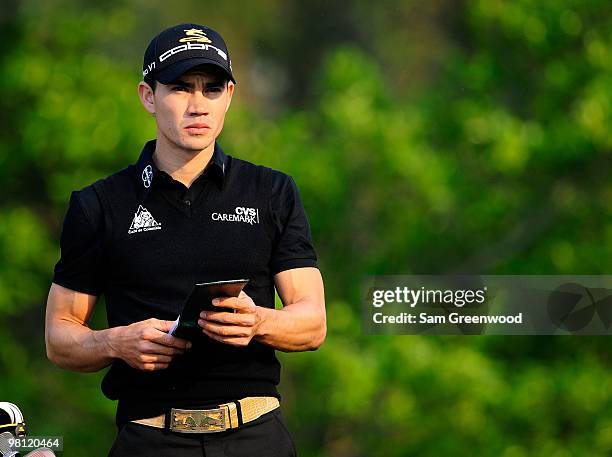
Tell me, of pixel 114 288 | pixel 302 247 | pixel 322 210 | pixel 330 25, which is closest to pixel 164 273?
pixel 114 288

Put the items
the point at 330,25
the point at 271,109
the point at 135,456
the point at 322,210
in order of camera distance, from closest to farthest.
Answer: the point at 135,456 → the point at 322,210 → the point at 271,109 → the point at 330,25

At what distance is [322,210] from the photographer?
1465 cm

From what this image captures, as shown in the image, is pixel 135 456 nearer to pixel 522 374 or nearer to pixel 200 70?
pixel 200 70

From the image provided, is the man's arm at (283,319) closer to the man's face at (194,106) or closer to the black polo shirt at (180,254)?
the black polo shirt at (180,254)

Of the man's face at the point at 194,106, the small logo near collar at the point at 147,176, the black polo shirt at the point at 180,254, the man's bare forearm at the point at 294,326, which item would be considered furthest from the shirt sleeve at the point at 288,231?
the small logo near collar at the point at 147,176

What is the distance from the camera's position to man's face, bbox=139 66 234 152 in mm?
4324

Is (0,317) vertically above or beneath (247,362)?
above

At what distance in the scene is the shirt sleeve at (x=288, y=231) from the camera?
4398 mm

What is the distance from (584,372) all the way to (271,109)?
631 centimetres

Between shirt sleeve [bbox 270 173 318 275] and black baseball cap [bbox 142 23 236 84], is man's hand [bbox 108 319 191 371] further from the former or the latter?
black baseball cap [bbox 142 23 236 84]

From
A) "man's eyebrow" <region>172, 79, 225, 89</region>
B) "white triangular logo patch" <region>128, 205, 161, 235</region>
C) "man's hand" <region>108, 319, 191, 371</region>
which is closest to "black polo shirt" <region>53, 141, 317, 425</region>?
"white triangular logo patch" <region>128, 205, 161, 235</region>

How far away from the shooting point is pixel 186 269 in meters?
4.29

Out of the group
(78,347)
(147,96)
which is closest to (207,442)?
(78,347)

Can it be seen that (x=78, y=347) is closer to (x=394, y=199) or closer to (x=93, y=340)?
(x=93, y=340)
